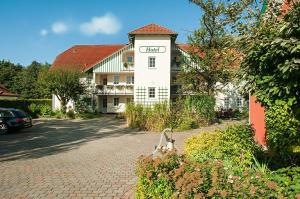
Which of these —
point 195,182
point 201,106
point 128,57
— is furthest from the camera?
point 128,57

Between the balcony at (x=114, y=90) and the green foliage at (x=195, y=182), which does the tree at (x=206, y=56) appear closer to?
the balcony at (x=114, y=90)

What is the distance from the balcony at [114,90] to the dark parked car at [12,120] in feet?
67.2

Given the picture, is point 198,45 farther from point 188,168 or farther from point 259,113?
point 188,168

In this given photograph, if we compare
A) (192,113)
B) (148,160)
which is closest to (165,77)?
(192,113)

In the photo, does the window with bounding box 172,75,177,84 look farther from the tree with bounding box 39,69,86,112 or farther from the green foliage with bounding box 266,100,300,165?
the green foliage with bounding box 266,100,300,165

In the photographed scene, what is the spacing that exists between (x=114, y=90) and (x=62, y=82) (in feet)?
26.4

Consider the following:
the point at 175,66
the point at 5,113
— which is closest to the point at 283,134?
the point at 5,113

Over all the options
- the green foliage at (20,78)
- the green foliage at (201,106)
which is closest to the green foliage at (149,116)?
the green foliage at (201,106)

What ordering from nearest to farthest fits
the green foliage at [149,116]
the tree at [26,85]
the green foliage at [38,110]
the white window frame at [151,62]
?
the green foliage at [149,116] < the green foliage at [38,110] < the white window frame at [151,62] < the tree at [26,85]

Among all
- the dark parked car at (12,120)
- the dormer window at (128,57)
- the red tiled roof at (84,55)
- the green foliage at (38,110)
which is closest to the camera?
the dark parked car at (12,120)

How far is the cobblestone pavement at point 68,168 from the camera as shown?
317 inches

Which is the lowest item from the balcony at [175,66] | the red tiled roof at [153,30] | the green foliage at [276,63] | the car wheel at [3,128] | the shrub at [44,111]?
the car wheel at [3,128]

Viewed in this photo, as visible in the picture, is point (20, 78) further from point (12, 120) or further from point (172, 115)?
point (172, 115)

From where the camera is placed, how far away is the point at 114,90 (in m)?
44.0
